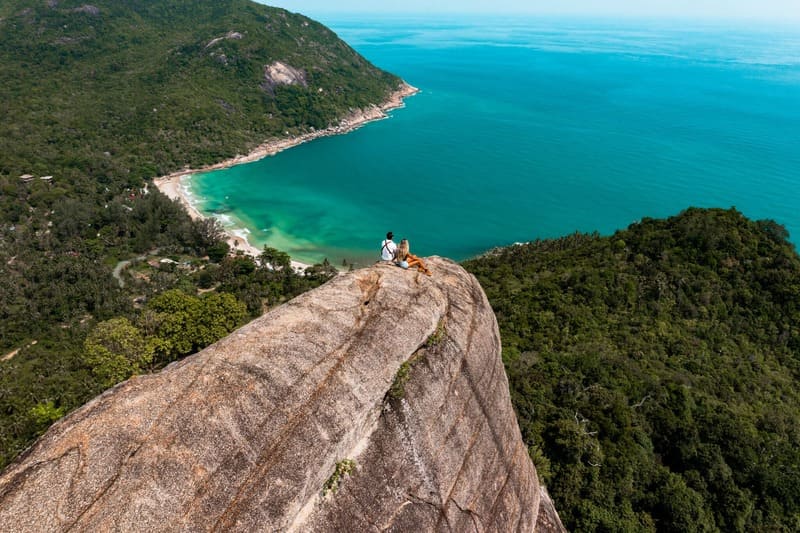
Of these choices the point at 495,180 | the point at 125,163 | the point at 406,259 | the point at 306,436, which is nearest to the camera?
the point at 306,436

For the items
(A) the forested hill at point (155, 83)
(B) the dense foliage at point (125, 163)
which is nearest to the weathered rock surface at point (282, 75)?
(A) the forested hill at point (155, 83)

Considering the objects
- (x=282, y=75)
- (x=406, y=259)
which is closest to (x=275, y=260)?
(x=406, y=259)

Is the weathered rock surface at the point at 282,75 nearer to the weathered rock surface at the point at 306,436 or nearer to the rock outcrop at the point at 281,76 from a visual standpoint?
the rock outcrop at the point at 281,76

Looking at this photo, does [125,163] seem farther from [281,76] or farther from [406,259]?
[406,259]

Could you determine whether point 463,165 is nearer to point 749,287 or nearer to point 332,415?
point 749,287

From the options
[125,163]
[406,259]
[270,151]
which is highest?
[406,259]

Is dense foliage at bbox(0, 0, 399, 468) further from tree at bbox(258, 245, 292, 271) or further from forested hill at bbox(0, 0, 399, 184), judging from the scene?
tree at bbox(258, 245, 292, 271)

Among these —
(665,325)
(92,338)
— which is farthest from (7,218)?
(665,325)
